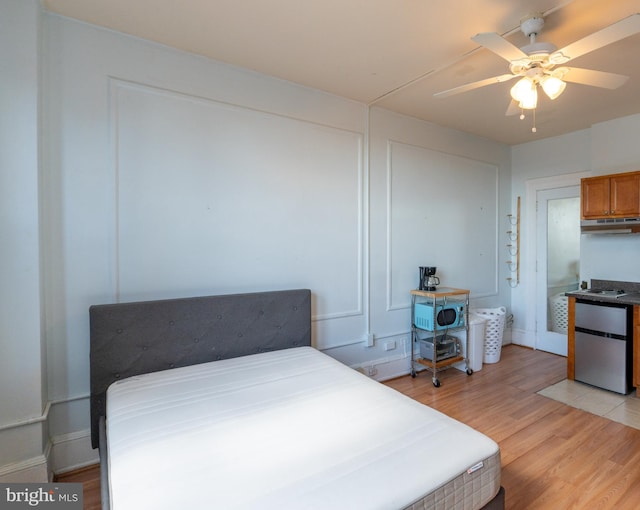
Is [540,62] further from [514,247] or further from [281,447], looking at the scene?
[514,247]

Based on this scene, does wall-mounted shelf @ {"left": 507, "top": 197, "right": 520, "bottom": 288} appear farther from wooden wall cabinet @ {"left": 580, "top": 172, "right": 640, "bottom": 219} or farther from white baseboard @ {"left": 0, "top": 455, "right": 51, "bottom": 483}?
white baseboard @ {"left": 0, "top": 455, "right": 51, "bottom": 483}

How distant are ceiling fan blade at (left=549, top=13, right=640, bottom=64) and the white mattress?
6.27 ft

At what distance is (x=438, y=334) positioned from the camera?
3623 millimetres

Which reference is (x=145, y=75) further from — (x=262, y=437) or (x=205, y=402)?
(x=262, y=437)

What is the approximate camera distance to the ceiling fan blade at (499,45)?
1601 mm

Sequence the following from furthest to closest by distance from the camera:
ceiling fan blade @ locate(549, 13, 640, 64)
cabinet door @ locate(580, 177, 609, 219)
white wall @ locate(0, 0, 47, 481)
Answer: cabinet door @ locate(580, 177, 609, 219) < white wall @ locate(0, 0, 47, 481) < ceiling fan blade @ locate(549, 13, 640, 64)

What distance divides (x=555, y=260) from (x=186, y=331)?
182 inches

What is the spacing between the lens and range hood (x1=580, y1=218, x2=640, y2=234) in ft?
11.0

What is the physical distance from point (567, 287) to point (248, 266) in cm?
415

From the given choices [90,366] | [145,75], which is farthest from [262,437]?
[145,75]

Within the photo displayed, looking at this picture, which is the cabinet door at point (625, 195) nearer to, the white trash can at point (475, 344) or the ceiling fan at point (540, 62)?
the white trash can at point (475, 344)

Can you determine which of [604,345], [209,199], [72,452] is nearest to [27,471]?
[72,452]

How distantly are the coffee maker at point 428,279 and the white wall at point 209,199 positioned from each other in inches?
5.1

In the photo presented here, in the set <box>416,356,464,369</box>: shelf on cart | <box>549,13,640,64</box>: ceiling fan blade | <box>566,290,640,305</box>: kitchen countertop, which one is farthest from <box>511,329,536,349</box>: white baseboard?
<box>549,13,640,64</box>: ceiling fan blade
